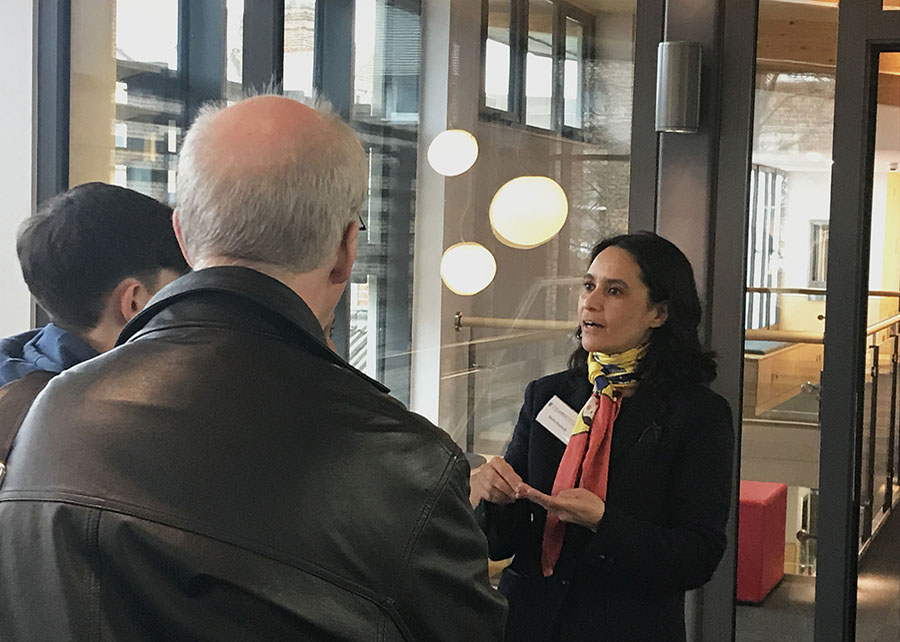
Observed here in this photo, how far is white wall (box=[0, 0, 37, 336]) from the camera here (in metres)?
4.01

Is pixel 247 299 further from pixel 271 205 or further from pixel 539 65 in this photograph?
pixel 539 65

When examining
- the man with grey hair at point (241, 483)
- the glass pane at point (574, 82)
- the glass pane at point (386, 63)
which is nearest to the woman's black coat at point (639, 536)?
the man with grey hair at point (241, 483)

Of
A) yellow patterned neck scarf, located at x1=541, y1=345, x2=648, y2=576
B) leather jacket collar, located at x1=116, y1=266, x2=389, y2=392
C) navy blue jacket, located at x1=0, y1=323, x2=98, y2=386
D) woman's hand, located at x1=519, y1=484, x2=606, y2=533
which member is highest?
leather jacket collar, located at x1=116, y1=266, x2=389, y2=392

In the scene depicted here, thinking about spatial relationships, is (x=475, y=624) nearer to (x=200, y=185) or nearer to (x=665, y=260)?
(x=200, y=185)

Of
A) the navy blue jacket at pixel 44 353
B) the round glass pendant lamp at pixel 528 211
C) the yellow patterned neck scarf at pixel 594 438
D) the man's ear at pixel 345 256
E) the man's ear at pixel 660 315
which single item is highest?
the round glass pendant lamp at pixel 528 211

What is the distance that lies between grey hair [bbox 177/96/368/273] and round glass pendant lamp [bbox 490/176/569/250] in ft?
6.28

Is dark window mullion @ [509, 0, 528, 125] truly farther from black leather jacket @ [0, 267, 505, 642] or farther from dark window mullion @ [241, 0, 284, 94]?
black leather jacket @ [0, 267, 505, 642]

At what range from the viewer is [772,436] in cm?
301

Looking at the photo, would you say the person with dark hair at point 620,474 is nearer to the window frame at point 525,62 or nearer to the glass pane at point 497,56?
the window frame at point 525,62

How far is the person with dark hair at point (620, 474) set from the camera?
2.18 metres

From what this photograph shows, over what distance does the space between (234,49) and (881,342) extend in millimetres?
2283

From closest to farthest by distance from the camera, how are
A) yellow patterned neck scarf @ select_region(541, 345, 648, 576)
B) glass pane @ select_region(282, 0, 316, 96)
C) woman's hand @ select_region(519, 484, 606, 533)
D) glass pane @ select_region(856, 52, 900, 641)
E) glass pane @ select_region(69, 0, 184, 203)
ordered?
1. woman's hand @ select_region(519, 484, 606, 533)
2. yellow patterned neck scarf @ select_region(541, 345, 648, 576)
3. glass pane @ select_region(856, 52, 900, 641)
4. glass pane @ select_region(282, 0, 316, 96)
5. glass pane @ select_region(69, 0, 184, 203)

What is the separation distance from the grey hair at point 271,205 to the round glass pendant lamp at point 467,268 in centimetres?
196

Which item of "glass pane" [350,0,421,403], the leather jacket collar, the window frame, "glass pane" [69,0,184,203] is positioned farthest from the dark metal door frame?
"glass pane" [69,0,184,203]
